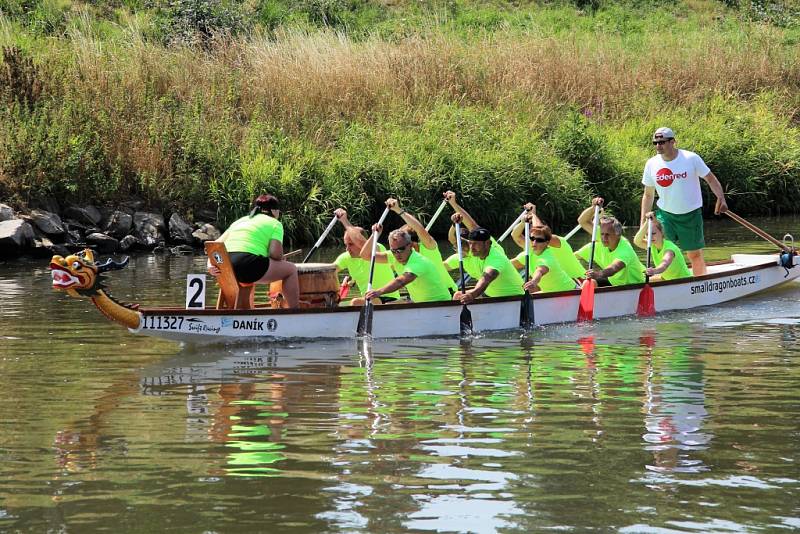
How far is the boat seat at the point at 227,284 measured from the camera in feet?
40.9

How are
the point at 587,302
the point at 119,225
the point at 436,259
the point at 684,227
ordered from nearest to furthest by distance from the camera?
the point at 436,259 < the point at 587,302 < the point at 684,227 < the point at 119,225

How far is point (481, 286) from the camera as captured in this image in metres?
13.9

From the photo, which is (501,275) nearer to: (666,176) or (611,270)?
(611,270)

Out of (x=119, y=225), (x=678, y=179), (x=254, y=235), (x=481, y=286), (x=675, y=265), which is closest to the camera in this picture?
(x=254, y=235)

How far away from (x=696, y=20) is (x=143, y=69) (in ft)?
75.4

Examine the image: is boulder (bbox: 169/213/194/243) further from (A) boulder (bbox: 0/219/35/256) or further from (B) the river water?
(B) the river water

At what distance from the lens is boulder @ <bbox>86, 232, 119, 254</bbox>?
2092cm

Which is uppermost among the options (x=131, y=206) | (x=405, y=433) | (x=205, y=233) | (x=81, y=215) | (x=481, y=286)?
(x=131, y=206)

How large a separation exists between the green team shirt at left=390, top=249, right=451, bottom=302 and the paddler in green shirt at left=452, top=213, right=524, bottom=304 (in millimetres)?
211

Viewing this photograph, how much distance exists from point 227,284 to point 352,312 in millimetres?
1309

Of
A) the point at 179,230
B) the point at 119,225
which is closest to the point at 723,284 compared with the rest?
the point at 179,230

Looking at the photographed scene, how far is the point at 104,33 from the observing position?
1188 inches

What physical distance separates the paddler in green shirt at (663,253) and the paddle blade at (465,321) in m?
2.57

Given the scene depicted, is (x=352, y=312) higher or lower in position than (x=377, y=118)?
lower
